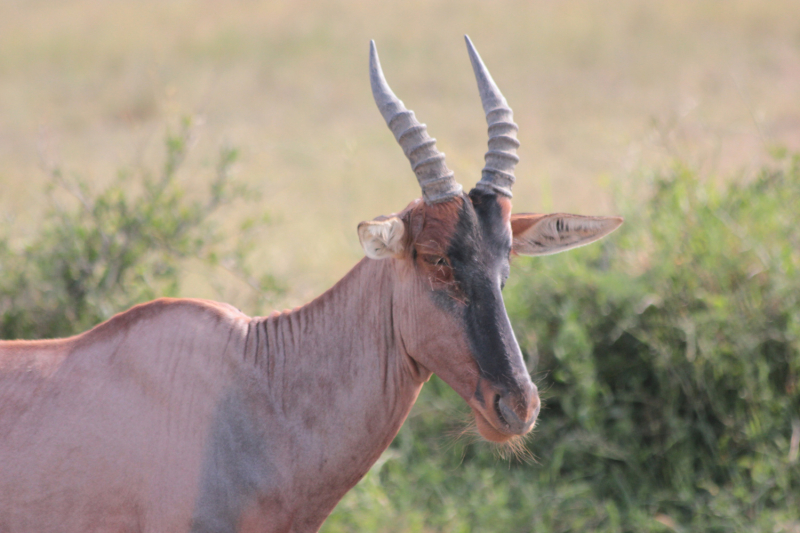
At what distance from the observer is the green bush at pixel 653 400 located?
6.19 meters

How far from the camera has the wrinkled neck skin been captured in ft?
11.4

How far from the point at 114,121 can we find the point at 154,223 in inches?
521

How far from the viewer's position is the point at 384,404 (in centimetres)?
355

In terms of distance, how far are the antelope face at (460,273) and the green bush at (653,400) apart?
2.66 metres

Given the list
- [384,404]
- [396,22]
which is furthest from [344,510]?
[396,22]

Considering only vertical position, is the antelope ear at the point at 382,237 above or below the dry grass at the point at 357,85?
below

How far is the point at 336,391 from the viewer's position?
356 cm

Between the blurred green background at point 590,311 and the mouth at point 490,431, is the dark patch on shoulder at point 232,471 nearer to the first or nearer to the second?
the mouth at point 490,431

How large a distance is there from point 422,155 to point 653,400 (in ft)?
14.2

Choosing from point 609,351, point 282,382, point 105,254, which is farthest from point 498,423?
point 105,254

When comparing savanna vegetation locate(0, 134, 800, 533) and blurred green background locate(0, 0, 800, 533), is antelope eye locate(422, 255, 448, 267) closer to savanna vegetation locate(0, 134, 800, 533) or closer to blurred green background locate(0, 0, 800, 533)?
blurred green background locate(0, 0, 800, 533)

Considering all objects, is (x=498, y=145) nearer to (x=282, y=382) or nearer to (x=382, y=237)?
(x=382, y=237)

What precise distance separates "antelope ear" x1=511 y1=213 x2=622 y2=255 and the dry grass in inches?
250

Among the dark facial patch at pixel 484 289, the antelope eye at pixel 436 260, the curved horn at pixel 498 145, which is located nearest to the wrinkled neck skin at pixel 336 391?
the antelope eye at pixel 436 260
